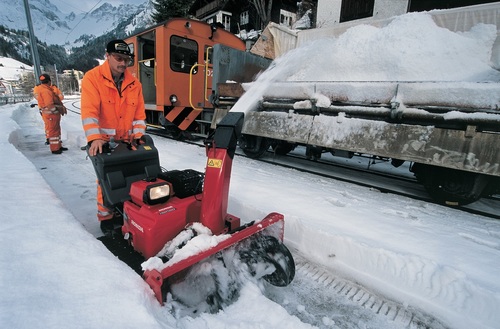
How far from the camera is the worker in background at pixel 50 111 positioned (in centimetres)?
579

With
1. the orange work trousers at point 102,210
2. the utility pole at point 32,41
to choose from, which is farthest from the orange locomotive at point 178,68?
the utility pole at point 32,41

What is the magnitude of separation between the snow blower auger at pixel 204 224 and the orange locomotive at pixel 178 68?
197 inches

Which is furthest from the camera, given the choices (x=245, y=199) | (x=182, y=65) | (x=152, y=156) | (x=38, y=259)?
(x=182, y=65)

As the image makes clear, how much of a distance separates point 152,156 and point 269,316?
1.88m

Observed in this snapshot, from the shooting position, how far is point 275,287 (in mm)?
2033

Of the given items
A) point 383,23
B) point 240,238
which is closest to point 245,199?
point 240,238

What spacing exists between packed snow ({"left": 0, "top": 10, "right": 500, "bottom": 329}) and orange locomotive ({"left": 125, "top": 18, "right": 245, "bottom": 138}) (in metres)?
3.91

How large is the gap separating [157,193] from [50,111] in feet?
19.4

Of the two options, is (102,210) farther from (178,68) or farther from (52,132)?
(178,68)

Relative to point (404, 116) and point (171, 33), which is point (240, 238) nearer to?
point (404, 116)

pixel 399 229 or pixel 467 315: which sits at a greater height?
pixel 399 229

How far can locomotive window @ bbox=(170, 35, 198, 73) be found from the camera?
727cm

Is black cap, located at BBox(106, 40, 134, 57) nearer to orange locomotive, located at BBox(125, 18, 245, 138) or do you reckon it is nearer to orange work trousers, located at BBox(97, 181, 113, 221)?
orange work trousers, located at BBox(97, 181, 113, 221)

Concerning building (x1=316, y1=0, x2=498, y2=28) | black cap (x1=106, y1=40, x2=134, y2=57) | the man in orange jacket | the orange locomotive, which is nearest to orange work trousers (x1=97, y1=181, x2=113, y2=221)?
the man in orange jacket
